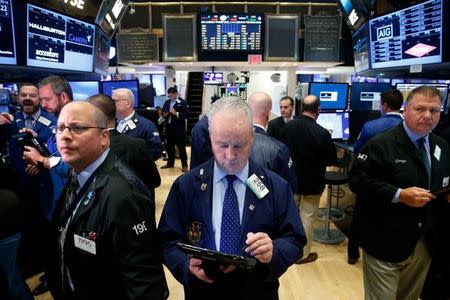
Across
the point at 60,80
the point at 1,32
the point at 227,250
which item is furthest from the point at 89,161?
the point at 1,32

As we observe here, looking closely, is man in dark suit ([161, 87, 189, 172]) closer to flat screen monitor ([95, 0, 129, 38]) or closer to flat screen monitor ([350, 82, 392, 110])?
flat screen monitor ([95, 0, 129, 38])

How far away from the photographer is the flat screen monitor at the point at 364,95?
5.52m

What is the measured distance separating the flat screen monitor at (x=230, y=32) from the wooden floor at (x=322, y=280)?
5.60 m

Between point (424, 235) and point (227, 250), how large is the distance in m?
1.53

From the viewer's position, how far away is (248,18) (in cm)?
782

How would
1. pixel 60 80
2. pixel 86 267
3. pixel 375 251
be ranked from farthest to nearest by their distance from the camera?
pixel 60 80, pixel 375 251, pixel 86 267

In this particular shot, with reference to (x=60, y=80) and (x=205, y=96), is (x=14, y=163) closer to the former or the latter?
(x=60, y=80)

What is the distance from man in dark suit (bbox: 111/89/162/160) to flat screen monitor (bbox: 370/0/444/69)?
9.39 feet

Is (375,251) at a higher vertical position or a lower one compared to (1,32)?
lower

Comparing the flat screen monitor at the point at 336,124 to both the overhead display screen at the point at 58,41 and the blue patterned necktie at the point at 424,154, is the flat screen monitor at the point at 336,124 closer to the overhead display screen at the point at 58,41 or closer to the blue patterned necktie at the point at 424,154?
the blue patterned necktie at the point at 424,154

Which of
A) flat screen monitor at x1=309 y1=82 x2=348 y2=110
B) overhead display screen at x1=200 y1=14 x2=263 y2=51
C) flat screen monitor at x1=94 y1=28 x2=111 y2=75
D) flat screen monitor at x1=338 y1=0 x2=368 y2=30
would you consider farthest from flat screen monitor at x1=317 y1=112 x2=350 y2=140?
overhead display screen at x1=200 y1=14 x2=263 y2=51

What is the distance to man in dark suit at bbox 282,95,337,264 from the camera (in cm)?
357

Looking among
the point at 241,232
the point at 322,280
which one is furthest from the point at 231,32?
the point at 241,232

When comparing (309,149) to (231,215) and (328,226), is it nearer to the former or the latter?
(328,226)
